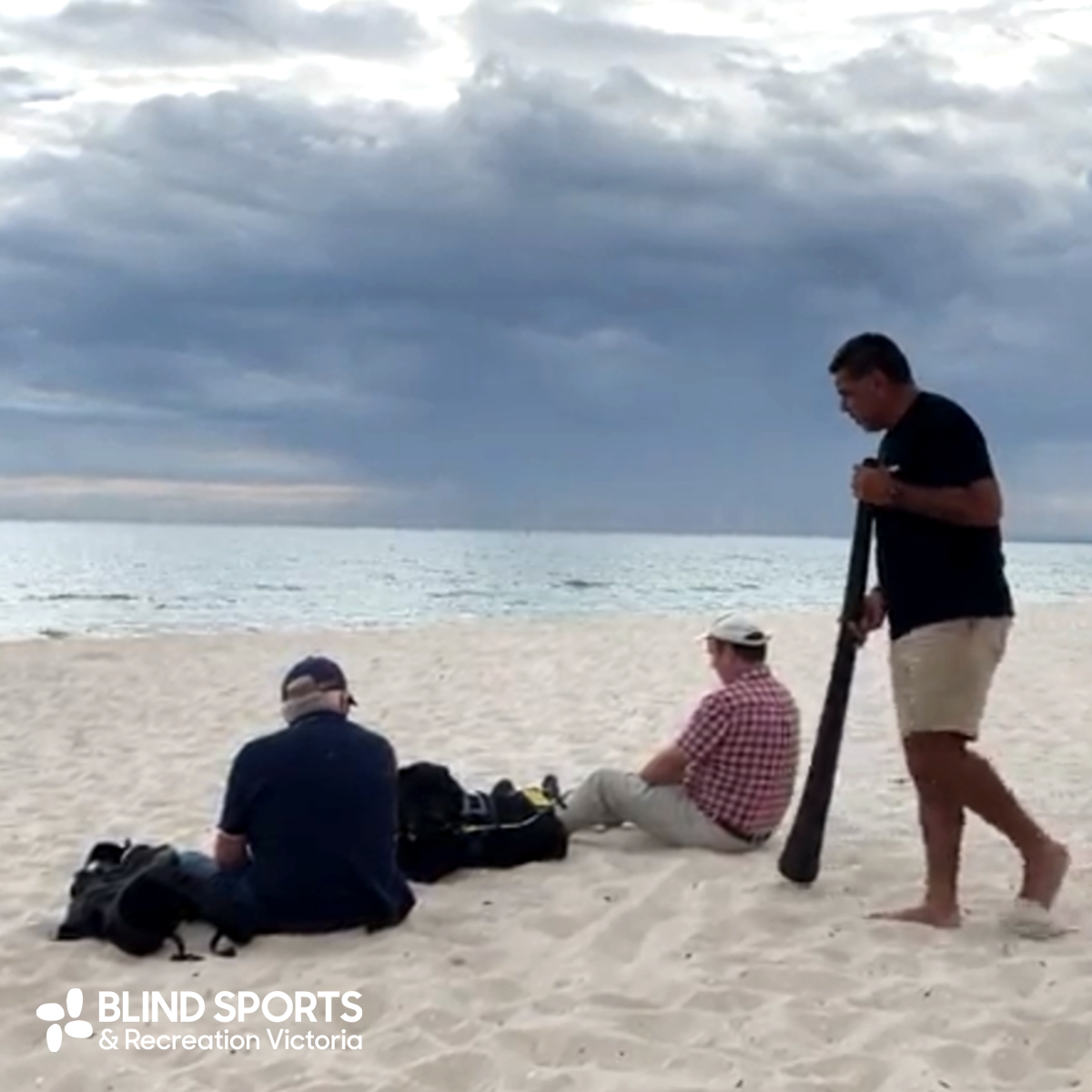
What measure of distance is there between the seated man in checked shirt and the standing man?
1.11m

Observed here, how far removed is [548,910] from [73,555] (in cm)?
9750

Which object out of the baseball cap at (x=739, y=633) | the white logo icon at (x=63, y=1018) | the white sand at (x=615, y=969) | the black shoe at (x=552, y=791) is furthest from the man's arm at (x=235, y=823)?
the baseball cap at (x=739, y=633)

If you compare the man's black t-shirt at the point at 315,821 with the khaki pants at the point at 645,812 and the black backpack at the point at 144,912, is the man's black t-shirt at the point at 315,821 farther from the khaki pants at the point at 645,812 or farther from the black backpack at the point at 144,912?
the khaki pants at the point at 645,812

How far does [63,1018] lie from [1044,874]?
3233 mm

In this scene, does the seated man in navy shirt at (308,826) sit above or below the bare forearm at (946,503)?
below

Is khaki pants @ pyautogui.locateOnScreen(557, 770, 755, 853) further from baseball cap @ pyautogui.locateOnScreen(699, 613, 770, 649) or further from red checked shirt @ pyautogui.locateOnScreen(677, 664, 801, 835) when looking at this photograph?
baseball cap @ pyautogui.locateOnScreen(699, 613, 770, 649)

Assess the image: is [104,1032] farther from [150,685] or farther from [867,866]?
[150,685]

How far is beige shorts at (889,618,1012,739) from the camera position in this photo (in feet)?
17.1

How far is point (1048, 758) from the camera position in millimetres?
9844

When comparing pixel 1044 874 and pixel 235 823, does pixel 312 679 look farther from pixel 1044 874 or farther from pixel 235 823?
pixel 1044 874

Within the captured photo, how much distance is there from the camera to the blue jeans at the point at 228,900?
5.44 metres

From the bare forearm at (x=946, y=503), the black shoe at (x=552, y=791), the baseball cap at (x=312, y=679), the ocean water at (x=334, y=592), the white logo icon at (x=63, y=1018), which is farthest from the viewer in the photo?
the ocean water at (x=334, y=592)

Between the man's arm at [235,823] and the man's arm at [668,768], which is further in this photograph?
the man's arm at [668,768]

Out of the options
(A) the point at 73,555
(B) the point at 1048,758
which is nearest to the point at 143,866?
(B) the point at 1048,758
